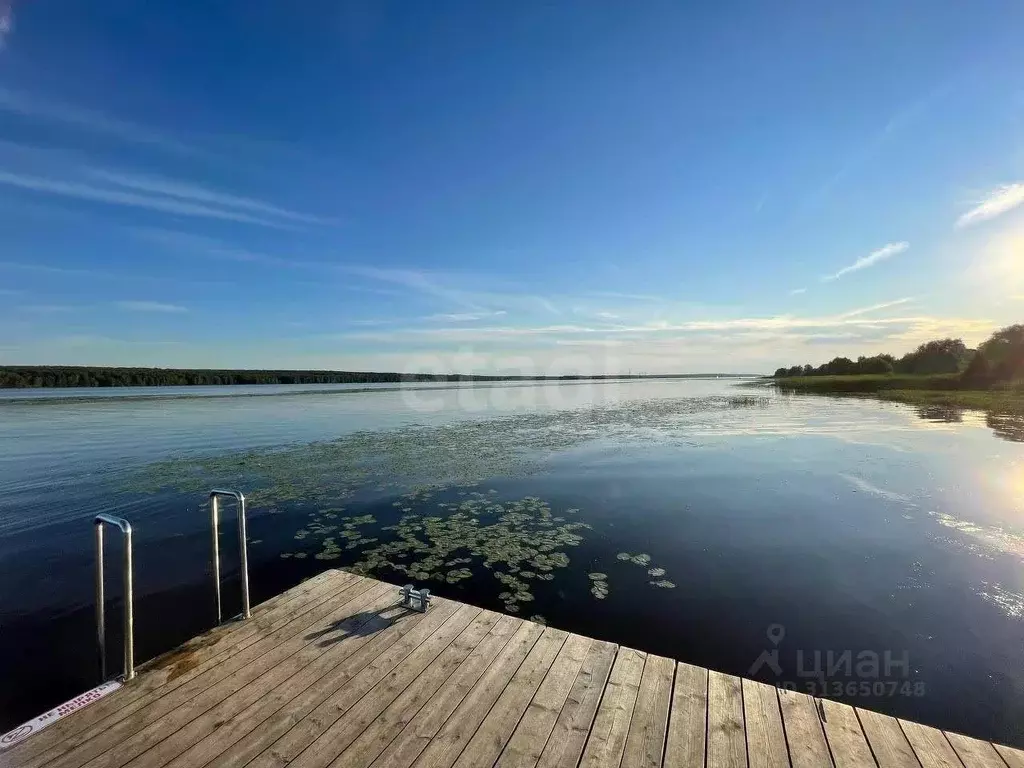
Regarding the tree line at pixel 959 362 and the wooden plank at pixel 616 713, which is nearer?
the wooden plank at pixel 616 713

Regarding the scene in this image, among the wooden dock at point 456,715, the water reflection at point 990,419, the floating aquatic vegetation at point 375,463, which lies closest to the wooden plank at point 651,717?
the wooden dock at point 456,715

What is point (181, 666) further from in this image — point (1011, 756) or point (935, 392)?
point (935, 392)

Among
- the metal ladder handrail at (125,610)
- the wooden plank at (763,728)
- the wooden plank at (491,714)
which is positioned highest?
the metal ladder handrail at (125,610)

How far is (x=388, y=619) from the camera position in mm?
4715

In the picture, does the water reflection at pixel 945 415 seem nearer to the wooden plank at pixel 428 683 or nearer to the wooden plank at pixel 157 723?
the wooden plank at pixel 428 683

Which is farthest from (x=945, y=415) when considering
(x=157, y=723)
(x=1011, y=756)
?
(x=157, y=723)

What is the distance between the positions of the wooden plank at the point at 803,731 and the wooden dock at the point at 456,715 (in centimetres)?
1

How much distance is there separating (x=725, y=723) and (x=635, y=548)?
489 cm

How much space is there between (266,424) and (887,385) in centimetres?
7729

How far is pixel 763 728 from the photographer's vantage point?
320 centimetres

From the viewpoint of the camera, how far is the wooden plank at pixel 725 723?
295 centimetres

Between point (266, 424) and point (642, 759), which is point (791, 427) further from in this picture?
point (266, 424)

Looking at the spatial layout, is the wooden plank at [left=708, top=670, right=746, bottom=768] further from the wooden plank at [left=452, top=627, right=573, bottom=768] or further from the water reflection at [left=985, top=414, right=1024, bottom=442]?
the water reflection at [left=985, top=414, right=1024, bottom=442]

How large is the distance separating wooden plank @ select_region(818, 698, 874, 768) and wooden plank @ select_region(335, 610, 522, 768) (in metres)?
2.57
